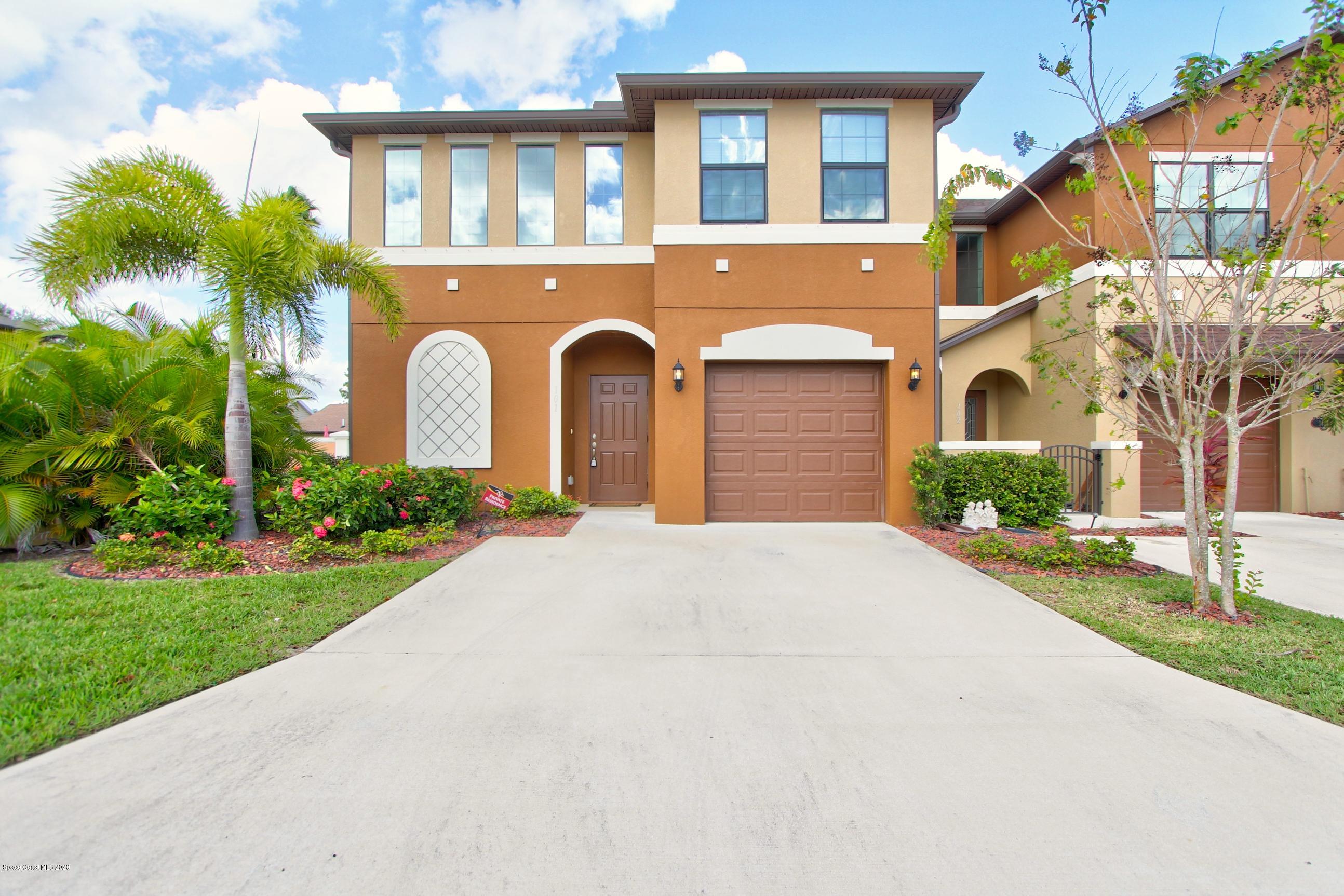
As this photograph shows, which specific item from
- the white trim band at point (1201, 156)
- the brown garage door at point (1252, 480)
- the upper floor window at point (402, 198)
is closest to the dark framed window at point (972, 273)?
the white trim band at point (1201, 156)

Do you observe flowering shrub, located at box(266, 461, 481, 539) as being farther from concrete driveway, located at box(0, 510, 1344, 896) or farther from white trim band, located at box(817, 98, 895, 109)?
white trim band, located at box(817, 98, 895, 109)

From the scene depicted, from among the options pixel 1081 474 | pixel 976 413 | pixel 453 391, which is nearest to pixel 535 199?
pixel 453 391

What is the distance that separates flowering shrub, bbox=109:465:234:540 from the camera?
613 centimetres

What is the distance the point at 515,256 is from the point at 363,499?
192 inches

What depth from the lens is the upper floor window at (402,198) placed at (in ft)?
31.3

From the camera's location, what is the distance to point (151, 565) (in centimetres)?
581

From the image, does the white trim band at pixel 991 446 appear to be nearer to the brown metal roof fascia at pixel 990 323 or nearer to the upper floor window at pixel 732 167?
the brown metal roof fascia at pixel 990 323

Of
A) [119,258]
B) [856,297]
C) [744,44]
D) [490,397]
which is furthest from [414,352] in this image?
[744,44]

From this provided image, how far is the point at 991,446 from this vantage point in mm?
8016

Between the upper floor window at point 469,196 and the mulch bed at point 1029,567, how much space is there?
8.39 meters

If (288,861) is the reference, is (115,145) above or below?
above

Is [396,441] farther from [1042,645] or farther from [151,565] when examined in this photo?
[1042,645]

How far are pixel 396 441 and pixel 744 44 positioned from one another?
9026 millimetres

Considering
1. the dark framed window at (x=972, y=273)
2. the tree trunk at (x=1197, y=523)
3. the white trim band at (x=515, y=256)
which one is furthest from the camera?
the dark framed window at (x=972, y=273)
